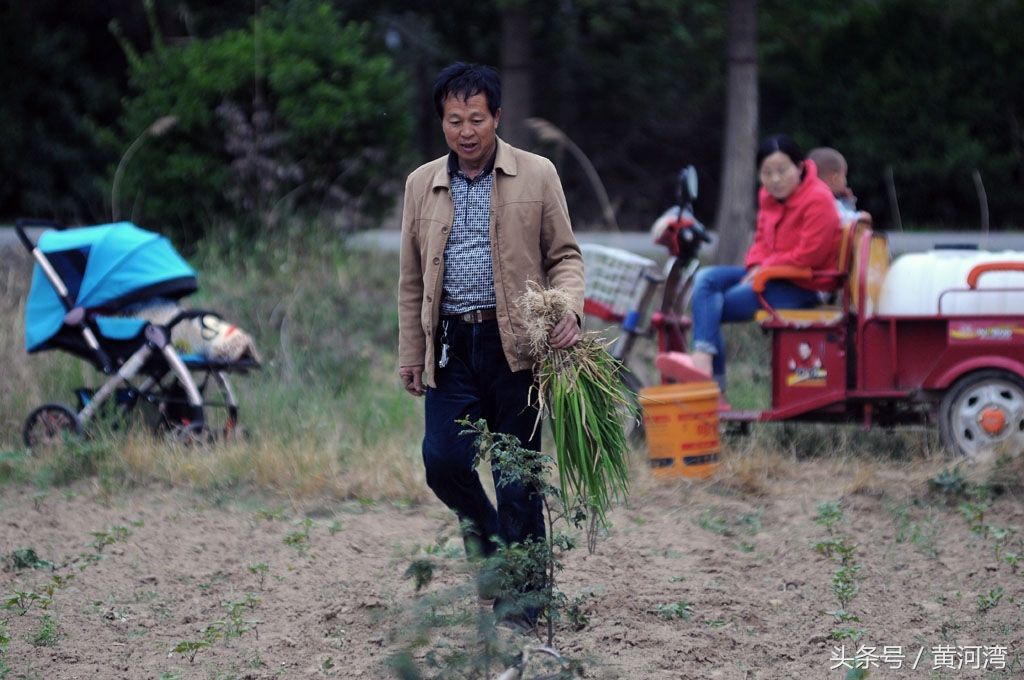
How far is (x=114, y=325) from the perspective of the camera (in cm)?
793

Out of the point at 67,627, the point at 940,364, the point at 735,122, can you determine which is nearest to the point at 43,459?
the point at 67,627

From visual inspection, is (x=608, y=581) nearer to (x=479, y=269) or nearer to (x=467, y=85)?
(x=479, y=269)

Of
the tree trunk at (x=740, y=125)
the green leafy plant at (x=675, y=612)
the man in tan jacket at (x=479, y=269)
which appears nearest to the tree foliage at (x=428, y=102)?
the tree trunk at (x=740, y=125)

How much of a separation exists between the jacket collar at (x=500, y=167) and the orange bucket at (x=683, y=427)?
2.69 metres

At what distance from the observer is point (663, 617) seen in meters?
5.27

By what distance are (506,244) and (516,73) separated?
14.4 m

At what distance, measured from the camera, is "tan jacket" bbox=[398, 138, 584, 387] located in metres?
4.77

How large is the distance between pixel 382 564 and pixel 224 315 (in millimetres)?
5084

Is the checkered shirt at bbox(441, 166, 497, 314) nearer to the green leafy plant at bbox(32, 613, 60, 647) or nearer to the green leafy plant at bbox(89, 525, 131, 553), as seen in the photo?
the green leafy plant at bbox(32, 613, 60, 647)

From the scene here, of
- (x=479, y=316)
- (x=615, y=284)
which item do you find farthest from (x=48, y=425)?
(x=479, y=316)

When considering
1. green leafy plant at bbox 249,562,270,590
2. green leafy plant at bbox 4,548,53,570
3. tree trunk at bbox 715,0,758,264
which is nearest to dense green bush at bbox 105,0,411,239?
tree trunk at bbox 715,0,758,264

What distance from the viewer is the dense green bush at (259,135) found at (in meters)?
12.1

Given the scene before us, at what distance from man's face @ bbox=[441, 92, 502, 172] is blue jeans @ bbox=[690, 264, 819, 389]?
3.33 meters

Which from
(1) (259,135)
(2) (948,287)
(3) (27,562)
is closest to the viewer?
(3) (27,562)
